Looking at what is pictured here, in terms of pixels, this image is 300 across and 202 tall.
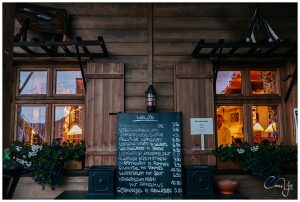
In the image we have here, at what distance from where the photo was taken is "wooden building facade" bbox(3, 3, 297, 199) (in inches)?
193

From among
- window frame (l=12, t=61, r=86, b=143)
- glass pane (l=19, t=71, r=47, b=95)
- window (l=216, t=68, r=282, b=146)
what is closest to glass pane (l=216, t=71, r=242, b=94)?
window (l=216, t=68, r=282, b=146)

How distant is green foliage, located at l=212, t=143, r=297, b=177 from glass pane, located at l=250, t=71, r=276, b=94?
841mm

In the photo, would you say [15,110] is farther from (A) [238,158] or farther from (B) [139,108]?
(A) [238,158]

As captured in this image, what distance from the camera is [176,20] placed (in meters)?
5.22

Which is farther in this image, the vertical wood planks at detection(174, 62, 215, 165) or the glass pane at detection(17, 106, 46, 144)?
the glass pane at detection(17, 106, 46, 144)

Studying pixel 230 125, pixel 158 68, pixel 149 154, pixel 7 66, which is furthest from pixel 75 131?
pixel 7 66

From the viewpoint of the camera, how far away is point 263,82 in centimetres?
523

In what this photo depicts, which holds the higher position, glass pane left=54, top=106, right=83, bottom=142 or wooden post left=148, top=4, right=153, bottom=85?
wooden post left=148, top=4, right=153, bottom=85

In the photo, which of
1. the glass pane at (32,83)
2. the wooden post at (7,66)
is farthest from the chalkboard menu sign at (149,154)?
the wooden post at (7,66)

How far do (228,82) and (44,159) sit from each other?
9.31 ft

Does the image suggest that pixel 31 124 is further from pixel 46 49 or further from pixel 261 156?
pixel 261 156

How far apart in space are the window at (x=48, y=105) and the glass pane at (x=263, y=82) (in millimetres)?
2546

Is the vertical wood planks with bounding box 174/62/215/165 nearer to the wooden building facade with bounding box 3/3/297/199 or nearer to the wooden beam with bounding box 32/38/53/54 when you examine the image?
the wooden building facade with bounding box 3/3/297/199

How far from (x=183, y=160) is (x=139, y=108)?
957 mm
